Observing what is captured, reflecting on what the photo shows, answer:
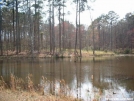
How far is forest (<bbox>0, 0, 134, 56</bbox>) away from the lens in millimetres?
36094

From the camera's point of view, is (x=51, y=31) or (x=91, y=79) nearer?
(x=91, y=79)

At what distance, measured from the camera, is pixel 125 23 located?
64.1 metres

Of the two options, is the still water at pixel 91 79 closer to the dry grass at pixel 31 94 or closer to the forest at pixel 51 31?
the dry grass at pixel 31 94

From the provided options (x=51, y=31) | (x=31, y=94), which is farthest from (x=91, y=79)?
(x=51, y=31)

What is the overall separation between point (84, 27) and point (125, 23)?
16297mm

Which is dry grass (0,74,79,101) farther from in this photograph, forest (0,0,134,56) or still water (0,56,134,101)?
forest (0,0,134,56)

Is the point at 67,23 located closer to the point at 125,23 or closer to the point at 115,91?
the point at 125,23

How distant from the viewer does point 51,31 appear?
4925 cm

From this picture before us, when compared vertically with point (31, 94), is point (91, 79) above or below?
below

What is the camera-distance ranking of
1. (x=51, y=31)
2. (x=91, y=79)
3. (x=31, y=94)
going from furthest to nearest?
(x=51, y=31) → (x=91, y=79) → (x=31, y=94)

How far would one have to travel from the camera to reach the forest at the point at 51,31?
36.1 meters

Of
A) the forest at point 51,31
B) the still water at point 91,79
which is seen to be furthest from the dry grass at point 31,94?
the forest at point 51,31

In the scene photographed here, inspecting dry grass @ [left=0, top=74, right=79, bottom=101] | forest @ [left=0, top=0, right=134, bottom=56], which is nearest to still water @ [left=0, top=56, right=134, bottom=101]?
dry grass @ [left=0, top=74, right=79, bottom=101]

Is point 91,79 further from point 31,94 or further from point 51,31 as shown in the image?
point 51,31
